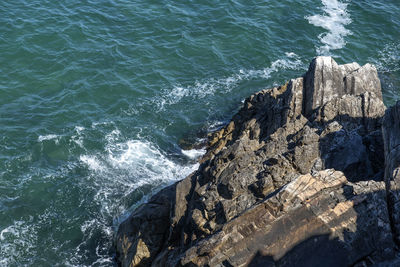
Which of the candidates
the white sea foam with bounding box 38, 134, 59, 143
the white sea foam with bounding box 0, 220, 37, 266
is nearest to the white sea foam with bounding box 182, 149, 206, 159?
the white sea foam with bounding box 38, 134, 59, 143

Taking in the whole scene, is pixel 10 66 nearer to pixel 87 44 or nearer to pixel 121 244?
pixel 87 44

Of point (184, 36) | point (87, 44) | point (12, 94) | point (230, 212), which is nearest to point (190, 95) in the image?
point (184, 36)

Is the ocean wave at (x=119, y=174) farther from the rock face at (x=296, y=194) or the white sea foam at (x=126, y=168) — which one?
the rock face at (x=296, y=194)

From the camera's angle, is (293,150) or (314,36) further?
(314,36)

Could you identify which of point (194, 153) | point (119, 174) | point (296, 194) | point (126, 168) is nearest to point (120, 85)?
point (126, 168)

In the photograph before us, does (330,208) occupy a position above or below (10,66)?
above

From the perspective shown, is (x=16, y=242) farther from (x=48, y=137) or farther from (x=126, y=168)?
(x=48, y=137)

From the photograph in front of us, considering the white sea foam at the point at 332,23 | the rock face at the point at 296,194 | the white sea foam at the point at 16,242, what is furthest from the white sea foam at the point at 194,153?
the white sea foam at the point at 332,23
